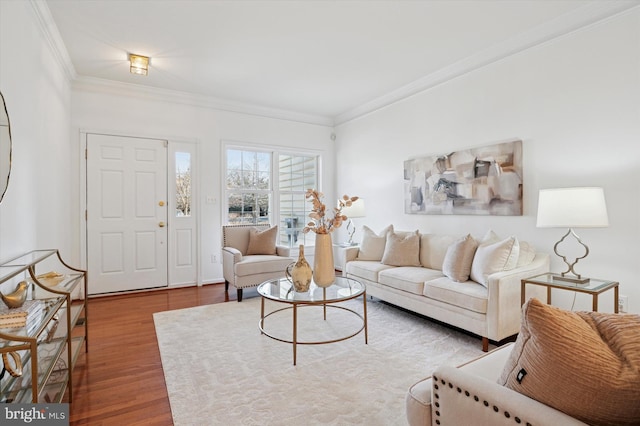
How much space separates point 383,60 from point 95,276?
435 centimetres

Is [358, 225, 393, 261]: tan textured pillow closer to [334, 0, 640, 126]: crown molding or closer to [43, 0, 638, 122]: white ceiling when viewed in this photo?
[334, 0, 640, 126]: crown molding

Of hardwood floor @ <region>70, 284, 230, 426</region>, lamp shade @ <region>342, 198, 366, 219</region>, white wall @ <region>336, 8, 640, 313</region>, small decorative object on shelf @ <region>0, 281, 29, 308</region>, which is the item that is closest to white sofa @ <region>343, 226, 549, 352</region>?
white wall @ <region>336, 8, 640, 313</region>

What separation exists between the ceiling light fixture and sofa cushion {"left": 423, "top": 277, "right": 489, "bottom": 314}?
3.71 meters

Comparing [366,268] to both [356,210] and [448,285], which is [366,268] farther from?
[356,210]

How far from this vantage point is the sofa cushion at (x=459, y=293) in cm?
255

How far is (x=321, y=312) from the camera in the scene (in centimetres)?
343

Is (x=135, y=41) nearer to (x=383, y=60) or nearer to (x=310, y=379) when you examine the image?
(x=383, y=60)

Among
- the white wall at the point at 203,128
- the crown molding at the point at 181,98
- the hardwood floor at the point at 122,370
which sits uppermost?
the crown molding at the point at 181,98

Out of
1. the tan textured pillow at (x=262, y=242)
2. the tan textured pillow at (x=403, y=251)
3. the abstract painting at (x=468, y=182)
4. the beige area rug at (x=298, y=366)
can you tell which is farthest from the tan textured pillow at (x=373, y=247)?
the tan textured pillow at (x=262, y=242)

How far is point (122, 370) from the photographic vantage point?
2295 millimetres

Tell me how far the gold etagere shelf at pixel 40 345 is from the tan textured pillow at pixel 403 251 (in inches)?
114

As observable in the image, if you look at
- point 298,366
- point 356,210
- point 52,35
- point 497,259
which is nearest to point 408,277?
point 497,259

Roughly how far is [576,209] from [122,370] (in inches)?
134

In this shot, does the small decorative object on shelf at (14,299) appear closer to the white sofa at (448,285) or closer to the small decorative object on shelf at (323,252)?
the small decorative object on shelf at (323,252)
